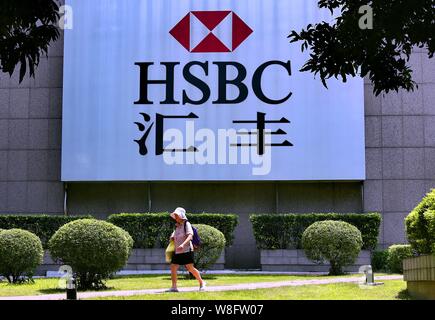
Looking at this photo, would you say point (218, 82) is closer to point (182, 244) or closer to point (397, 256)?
point (397, 256)

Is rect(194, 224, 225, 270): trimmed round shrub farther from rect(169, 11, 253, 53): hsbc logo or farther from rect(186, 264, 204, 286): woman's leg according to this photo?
rect(169, 11, 253, 53): hsbc logo

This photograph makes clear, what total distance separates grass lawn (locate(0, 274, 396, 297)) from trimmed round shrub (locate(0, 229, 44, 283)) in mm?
334

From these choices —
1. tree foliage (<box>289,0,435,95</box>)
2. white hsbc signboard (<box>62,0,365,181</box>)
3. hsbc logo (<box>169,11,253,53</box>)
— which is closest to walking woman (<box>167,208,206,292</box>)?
tree foliage (<box>289,0,435,95</box>)

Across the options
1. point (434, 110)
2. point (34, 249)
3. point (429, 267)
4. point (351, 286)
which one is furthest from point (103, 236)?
point (434, 110)

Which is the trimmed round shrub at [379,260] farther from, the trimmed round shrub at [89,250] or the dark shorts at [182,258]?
the trimmed round shrub at [89,250]

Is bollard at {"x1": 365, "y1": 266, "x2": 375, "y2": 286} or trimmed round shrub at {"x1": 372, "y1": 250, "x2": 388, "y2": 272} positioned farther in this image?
trimmed round shrub at {"x1": 372, "y1": 250, "x2": 388, "y2": 272}

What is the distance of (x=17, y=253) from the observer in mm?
16188

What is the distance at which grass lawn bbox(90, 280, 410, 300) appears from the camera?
1232 centimetres

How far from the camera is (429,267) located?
438 inches

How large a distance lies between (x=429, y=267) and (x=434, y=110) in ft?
43.0

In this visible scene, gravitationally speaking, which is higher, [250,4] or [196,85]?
[250,4]
